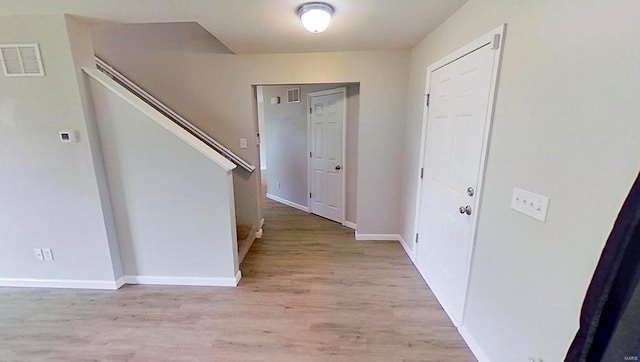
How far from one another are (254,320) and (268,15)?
2.35 m

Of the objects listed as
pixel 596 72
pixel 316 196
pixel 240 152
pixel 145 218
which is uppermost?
pixel 596 72

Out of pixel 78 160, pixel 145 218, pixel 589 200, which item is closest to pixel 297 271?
pixel 145 218

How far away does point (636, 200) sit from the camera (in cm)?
79

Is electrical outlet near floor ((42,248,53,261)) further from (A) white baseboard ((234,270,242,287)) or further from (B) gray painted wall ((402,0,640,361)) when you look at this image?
(B) gray painted wall ((402,0,640,361))

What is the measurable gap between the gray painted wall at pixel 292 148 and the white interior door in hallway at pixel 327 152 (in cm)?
12

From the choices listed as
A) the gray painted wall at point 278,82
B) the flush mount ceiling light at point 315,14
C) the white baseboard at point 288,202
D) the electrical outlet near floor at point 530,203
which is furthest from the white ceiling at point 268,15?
the white baseboard at point 288,202

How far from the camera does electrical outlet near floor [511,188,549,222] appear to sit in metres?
1.30

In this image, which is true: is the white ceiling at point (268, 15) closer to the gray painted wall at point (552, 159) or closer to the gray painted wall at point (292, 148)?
the gray painted wall at point (552, 159)

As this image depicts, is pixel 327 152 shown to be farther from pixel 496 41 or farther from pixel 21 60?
pixel 21 60

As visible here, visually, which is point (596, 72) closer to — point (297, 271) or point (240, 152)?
point (297, 271)

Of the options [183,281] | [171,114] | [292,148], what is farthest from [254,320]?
[292,148]

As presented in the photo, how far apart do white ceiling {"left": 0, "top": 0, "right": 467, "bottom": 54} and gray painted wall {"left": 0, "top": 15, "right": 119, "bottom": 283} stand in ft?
0.83

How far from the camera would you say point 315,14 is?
1.95 m

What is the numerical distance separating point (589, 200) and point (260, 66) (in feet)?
10.4
